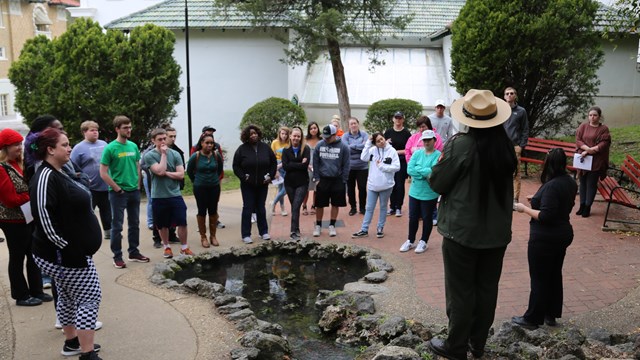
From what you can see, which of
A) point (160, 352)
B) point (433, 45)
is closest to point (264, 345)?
point (160, 352)

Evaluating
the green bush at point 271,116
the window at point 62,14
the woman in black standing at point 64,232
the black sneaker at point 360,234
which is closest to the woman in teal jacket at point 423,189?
the black sneaker at point 360,234

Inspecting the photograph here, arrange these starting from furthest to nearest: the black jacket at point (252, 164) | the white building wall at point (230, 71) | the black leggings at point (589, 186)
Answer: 1. the white building wall at point (230, 71)
2. the black leggings at point (589, 186)
3. the black jacket at point (252, 164)

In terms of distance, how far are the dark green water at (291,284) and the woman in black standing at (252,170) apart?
30.3 inches

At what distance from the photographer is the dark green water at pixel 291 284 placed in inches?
232

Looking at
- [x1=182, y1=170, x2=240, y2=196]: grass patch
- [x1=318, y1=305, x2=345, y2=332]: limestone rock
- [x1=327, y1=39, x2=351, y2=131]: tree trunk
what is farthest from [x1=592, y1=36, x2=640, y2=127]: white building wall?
[x1=318, y1=305, x2=345, y2=332]: limestone rock

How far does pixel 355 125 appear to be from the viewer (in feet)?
34.2

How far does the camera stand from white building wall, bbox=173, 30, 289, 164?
62.2ft

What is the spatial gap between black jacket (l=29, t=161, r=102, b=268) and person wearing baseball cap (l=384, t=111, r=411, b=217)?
21.7ft

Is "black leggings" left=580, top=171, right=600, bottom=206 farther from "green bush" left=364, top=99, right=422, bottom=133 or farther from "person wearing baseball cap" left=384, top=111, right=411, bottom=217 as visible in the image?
"green bush" left=364, top=99, right=422, bottom=133

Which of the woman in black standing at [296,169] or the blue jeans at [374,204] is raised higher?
the woman in black standing at [296,169]

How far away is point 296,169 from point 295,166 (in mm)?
61

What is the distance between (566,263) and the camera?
7.56 metres

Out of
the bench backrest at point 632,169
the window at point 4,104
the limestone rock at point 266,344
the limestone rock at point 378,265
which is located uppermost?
the bench backrest at point 632,169

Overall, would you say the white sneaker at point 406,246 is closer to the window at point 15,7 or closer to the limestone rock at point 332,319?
the limestone rock at point 332,319
